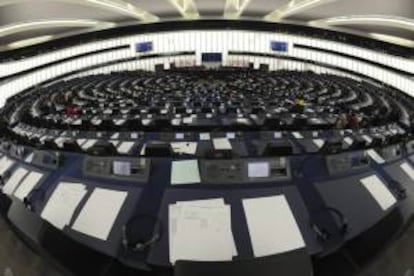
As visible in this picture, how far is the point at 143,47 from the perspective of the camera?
45.8 m

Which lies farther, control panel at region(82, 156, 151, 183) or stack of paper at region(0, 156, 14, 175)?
stack of paper at region(0, 156, 14, 175)

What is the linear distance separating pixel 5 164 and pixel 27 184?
1.48 metres

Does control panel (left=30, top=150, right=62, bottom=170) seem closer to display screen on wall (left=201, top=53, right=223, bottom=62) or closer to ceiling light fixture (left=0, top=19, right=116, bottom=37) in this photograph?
ceiling light fixture (left=0, top=19, right=116, bottom=37)

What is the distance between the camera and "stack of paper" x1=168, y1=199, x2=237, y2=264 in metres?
2.96

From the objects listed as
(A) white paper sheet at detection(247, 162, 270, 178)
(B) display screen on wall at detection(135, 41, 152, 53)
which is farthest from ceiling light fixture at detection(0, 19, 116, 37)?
(A) white paper sheet at detection(247, 162, 270, 178)

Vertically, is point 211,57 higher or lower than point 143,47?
lower

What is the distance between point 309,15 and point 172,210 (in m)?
40.3

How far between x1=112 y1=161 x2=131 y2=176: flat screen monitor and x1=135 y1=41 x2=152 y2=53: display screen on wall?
43.5 m

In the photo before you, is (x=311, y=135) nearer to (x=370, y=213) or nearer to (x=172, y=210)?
(x=370, y=213)

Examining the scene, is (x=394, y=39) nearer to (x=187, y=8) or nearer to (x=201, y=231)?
(x=187, y=8)

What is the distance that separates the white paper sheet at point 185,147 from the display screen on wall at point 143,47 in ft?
134

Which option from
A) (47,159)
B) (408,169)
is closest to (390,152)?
(408,169)

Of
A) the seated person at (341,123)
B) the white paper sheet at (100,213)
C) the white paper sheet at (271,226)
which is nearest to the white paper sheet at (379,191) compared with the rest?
the white paper sheet at (271,226)

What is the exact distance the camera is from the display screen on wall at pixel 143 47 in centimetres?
4547
